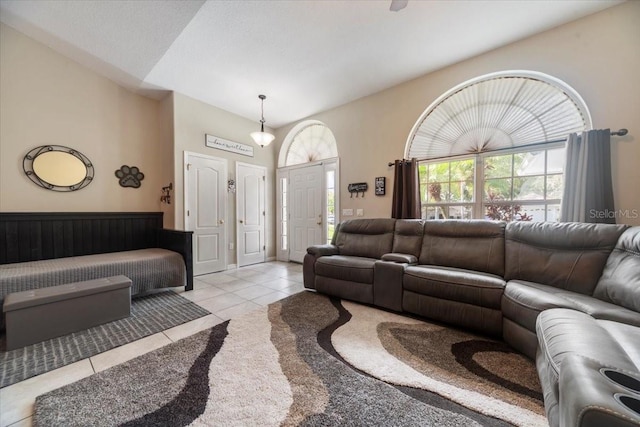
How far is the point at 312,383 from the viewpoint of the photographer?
59.0 inches

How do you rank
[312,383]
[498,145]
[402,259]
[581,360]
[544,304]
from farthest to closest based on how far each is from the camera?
[498,145], [402,259], [544,304], [312,383], [581,360]

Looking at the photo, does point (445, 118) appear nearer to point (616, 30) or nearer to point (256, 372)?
point (616, 30)

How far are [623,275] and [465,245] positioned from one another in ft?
3.68

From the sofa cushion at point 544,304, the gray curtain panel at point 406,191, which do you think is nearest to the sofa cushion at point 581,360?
the sofa cushion at point 544,304

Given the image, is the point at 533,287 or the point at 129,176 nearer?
the point at 533,287

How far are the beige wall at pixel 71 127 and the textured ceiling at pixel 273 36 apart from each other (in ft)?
0.85

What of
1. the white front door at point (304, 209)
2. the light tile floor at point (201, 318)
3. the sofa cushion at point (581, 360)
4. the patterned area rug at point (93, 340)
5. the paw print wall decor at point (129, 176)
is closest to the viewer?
the sofa cushion at point (581, 360)

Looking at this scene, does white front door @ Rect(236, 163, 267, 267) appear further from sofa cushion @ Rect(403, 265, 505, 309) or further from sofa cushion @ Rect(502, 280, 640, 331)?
sofa cushion @ Rect(502, 280, 640, 331)

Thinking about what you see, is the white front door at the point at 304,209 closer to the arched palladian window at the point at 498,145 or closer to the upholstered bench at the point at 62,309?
the arched palladian window at the point at 498,145

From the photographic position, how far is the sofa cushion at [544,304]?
1.44m

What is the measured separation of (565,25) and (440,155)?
173 centimetres

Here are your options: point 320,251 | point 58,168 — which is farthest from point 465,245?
point 58,168

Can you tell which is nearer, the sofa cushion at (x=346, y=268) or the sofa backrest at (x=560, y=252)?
the sofa backrest at (x=560, y=252)

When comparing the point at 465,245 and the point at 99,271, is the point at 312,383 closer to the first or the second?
the point at 465,245
